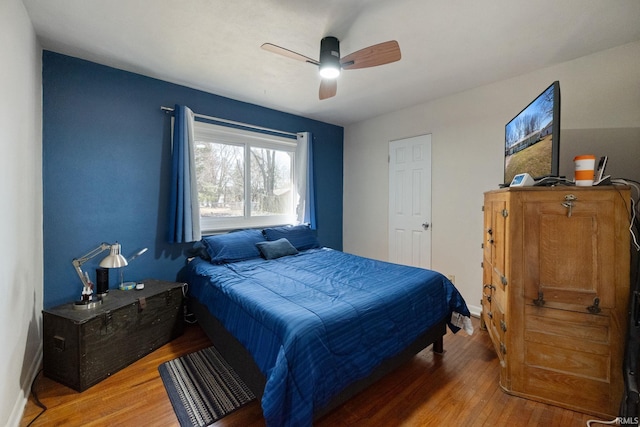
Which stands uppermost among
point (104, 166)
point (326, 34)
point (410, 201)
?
point (326, 34)

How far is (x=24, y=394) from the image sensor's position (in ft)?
5.55

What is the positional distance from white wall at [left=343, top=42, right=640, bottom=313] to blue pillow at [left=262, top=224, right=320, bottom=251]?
3.64 feet

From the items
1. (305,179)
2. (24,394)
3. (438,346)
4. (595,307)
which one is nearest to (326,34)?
(305,179)

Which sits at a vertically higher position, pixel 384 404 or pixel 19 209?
pixel 19 209

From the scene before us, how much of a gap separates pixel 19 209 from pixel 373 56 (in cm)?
246

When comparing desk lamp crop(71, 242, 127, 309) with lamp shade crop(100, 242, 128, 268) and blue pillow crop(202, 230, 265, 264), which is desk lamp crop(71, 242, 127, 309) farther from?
blue pillow crop(202, 230, 265, 264)

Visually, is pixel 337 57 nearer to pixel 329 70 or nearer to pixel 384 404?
pixel 329 70

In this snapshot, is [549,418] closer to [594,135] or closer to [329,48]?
A: [594,135]

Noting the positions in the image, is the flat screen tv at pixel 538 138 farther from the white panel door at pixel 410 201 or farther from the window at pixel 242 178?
the window at pixel 242 178

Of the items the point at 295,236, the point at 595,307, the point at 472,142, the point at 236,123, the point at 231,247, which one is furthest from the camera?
the point at 295,236

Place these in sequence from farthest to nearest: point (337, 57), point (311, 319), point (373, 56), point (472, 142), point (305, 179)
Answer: point (305, 179), point (472, 142), point (337, 57), point (373, 56), point (311, 319)

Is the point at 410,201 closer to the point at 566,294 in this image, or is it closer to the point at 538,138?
the point at 538,138

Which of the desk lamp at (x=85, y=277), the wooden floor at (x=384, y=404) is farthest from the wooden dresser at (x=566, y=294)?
the desk lamp at (x=85, y=277)

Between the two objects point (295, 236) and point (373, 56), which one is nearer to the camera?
point (373, 56)
